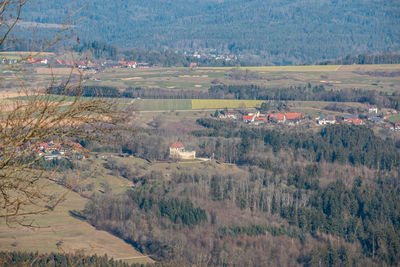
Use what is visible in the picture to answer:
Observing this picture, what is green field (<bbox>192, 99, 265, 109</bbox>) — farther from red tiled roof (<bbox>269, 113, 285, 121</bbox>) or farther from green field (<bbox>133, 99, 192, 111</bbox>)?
red tiled roof (<bbox>269, 113, 285, 121</bbox>)

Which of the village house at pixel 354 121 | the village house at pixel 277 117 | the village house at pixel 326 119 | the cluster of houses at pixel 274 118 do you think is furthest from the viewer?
the village house at pixel 277 117

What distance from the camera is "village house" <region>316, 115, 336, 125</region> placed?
2164 inches

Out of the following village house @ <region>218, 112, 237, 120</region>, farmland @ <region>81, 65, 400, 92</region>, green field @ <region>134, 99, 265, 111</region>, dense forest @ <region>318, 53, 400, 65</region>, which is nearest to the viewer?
village house @ <region>218, 112, 237, 120</region>

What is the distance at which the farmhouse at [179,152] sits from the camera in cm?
4216

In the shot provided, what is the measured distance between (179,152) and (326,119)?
61.1 ft

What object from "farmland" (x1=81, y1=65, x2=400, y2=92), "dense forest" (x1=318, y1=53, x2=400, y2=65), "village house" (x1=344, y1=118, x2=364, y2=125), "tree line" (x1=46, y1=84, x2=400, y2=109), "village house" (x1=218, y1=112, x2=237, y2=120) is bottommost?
"village house" (x1=218, y1=112, x2=237, y2=120)

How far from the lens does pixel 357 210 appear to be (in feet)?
99.6

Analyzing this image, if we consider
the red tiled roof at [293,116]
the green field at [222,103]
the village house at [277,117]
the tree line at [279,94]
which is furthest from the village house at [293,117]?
the tree line at [279,94]

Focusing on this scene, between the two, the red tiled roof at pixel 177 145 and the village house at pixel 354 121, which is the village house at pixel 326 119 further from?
the red tiled roof at pixel 177 145

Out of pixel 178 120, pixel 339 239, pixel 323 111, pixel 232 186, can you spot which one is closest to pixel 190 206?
pixel 232 186

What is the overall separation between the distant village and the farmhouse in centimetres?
1422

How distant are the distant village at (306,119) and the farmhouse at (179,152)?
1422cm

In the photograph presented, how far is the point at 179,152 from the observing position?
4281 centimetres

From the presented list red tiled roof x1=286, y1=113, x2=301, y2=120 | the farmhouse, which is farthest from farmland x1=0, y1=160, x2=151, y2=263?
red tiled roof x1=286, y1=113, x2=301, y2=120
